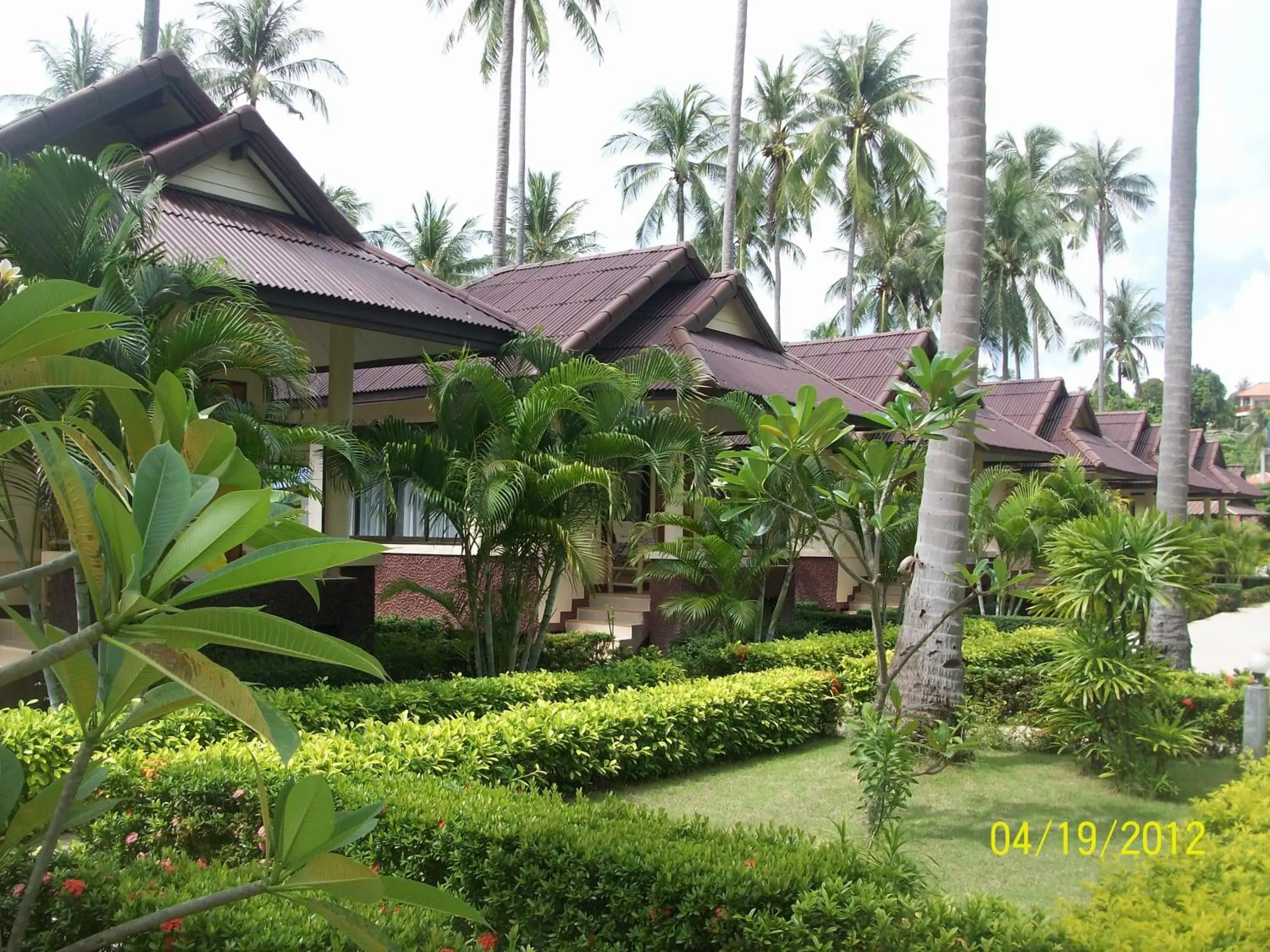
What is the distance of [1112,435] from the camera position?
1460 inches

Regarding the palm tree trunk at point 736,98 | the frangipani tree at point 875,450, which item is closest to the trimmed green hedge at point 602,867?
the frangipani tree at point 875,450

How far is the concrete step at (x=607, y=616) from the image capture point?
1330 cm

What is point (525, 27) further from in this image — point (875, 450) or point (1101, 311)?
point (1101, 311)

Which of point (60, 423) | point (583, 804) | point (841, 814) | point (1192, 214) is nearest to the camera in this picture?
point (60, 423)

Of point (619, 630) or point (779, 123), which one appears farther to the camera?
point (779, 123)

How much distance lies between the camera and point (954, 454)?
8438 millimetres

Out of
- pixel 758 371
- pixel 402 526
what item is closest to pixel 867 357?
pixel 758 371

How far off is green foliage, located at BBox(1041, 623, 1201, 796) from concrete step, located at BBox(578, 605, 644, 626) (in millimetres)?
5868

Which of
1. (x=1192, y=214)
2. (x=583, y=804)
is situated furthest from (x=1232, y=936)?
(x=1192, y=214)

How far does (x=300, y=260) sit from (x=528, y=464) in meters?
3.00

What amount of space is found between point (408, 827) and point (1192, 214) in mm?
11661

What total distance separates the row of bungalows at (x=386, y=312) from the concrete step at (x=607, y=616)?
0.03 m

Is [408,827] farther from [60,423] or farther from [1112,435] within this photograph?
[1112,435]

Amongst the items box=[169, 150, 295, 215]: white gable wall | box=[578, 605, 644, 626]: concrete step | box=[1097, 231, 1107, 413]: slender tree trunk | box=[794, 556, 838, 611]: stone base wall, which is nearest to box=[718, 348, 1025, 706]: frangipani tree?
box=[578, 605, 644, 626]: concrete step
